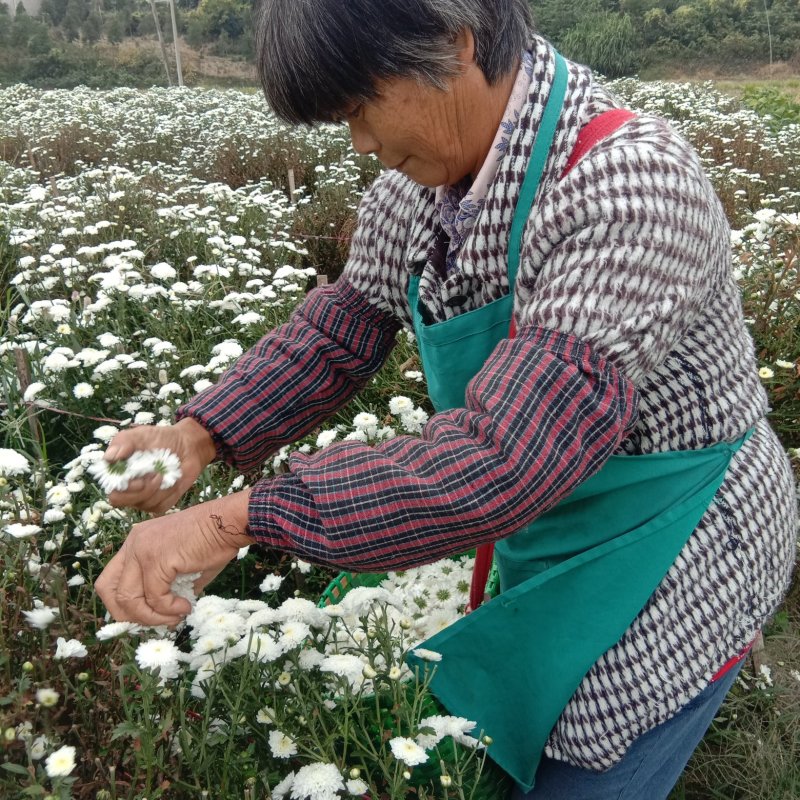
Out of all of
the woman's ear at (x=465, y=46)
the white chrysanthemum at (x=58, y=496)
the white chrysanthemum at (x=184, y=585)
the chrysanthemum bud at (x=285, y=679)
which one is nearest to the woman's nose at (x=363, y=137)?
the woman's ear at (x=465, y=46)

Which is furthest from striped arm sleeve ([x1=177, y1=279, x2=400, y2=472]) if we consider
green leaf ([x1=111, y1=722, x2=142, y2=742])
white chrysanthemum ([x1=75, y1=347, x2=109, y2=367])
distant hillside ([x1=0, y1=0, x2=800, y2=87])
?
→ distant hillside ([x1=0, y1=0, x2=800, y2=87])

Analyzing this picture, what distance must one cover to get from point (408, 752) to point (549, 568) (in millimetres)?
401

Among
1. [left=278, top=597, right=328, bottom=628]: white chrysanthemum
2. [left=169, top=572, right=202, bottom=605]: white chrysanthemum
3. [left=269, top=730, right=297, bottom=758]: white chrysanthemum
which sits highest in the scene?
[left=169, top=572, right=202, bottom=605]: white chrysanthemum

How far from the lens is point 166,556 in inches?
40.5

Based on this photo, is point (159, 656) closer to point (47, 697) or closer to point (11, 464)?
point (47, 697)

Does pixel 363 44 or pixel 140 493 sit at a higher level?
pixel 363 44

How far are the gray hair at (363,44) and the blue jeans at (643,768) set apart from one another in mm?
1089

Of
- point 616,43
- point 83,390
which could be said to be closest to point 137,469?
point 83,390

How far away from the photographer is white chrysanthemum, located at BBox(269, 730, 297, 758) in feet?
3.49

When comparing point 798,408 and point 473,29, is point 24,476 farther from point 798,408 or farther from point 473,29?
point 798,408

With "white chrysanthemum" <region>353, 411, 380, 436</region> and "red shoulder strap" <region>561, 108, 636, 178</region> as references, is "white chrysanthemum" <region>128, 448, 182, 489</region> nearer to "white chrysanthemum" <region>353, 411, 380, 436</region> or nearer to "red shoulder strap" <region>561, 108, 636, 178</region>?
"red shoulder strap" <region>561, 108, 636, 178</region>

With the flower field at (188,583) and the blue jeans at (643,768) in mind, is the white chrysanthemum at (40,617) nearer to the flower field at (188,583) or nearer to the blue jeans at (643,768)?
the flower field at (188,583)

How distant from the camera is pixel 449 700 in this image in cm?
140

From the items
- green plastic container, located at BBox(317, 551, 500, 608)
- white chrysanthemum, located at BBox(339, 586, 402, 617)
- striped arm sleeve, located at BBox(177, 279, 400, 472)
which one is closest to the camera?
white chrysanthemum, located at BBox(339, 586, 402, 617)
